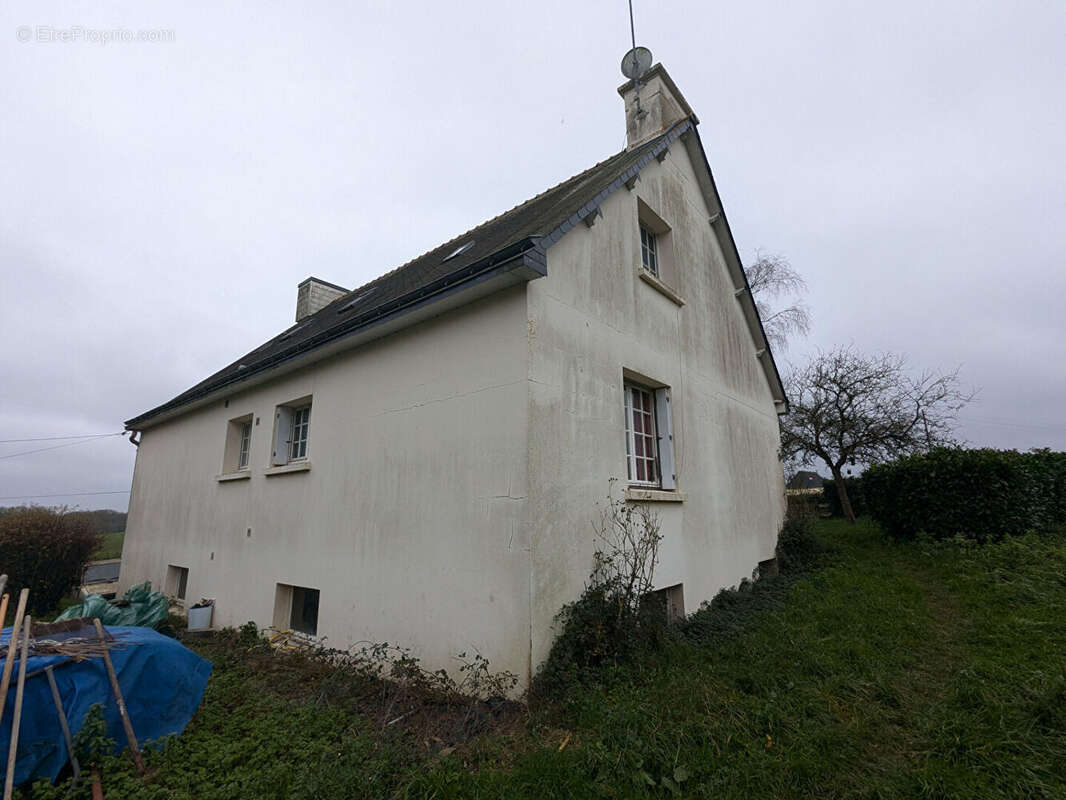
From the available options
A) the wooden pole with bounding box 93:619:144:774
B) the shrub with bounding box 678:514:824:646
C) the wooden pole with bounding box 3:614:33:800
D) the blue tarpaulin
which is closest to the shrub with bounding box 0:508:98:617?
the blue tarpaulin

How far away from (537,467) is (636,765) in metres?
2.36

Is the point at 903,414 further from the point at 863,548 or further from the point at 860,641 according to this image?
the point at 860,641

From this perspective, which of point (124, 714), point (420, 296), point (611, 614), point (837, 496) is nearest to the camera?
point (124, 714)

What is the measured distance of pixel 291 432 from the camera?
821 cm

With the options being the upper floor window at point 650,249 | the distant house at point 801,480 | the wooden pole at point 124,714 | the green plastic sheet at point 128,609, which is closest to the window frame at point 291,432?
the green plastic sheet at point 128,609

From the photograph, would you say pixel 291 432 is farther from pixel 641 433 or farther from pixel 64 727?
pixel 641 433

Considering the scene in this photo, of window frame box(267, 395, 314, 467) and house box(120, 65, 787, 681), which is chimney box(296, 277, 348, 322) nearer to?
house box(120, 65, 787, 681)

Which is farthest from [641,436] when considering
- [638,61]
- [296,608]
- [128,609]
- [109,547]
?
[109,547]

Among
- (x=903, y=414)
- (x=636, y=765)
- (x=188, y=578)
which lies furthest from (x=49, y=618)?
(x=903, y=414)

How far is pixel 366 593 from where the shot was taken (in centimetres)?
576

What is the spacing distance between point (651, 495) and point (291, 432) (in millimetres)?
6053

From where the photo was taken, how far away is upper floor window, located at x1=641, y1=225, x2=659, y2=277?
793 centimetres

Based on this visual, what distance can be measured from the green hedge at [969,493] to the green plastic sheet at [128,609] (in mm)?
15598

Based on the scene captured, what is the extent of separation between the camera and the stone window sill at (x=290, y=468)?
23.3ft
